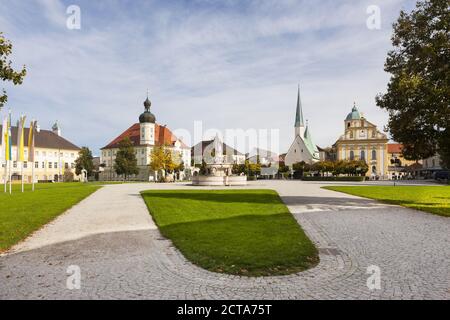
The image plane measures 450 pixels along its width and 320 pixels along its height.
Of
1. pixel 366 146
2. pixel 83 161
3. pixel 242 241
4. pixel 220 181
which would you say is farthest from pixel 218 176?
pixel 366 146

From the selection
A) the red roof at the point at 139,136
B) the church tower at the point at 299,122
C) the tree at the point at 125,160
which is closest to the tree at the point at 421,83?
the tree at the point at 125,160

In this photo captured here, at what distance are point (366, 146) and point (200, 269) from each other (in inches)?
3727

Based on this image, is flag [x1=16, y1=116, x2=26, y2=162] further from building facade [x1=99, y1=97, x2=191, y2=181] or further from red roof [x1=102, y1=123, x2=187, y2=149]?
red roof [x1=102, y1=123, x2=187, y2=149]

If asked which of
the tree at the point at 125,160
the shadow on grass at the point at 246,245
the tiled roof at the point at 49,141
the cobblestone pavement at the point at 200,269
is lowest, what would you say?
the cobblestone pavement at the point at 200,269

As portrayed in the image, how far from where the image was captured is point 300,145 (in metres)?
109

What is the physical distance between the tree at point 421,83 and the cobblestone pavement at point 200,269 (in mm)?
6439

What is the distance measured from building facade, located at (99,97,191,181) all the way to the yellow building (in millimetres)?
45526

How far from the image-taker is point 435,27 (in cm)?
1638

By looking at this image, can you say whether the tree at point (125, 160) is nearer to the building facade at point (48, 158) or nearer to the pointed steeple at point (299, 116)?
the building facade at point (48, 158)

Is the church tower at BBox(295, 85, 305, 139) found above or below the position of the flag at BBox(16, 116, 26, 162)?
above

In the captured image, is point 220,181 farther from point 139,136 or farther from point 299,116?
point 299,116

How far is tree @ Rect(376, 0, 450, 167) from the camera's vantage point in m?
15.6

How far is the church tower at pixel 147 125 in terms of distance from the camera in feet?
310

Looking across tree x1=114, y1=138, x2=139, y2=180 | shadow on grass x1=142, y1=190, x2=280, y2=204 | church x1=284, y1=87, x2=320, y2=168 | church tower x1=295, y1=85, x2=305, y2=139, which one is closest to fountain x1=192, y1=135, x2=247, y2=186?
shadow on grass x1=142, y1=190, x2=280, y2=204
